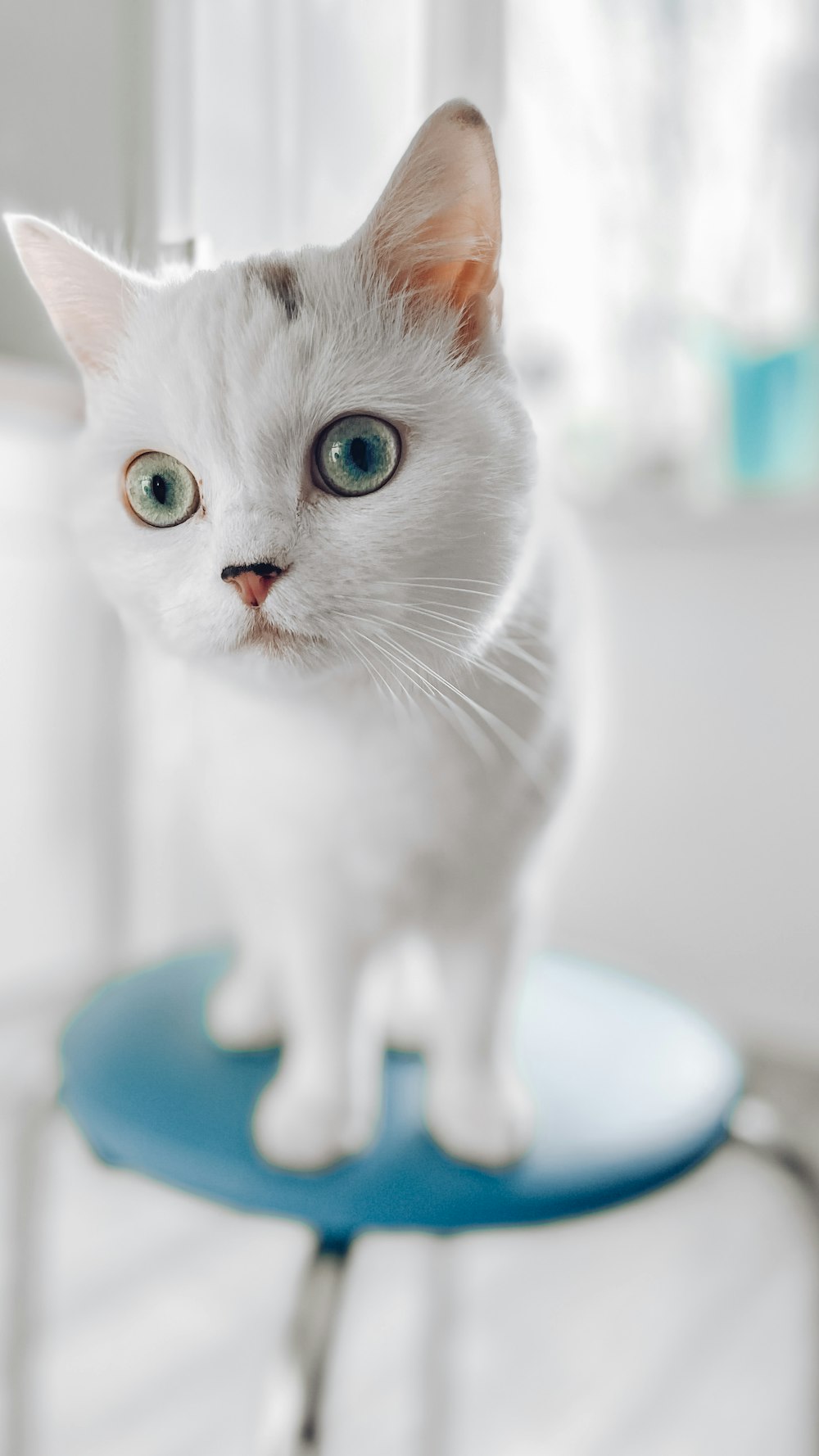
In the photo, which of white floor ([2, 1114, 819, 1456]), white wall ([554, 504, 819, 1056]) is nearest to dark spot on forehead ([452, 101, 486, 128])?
white floor ([2, 1114, 819, 1456])

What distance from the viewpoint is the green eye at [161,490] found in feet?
1.26

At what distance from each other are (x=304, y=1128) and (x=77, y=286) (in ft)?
1.37

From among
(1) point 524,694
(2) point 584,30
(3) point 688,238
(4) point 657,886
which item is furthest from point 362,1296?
(3) point 688,238

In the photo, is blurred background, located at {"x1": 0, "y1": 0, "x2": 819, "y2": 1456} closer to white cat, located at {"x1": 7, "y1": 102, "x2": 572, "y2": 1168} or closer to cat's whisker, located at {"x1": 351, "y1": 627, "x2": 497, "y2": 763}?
white cat, located at {"x1": 7, "y1": 102, "x2": 572, "y2": 1168}

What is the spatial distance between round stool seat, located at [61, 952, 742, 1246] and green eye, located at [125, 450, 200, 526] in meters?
0.33

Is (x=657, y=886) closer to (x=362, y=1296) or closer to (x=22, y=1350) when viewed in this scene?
(x=362, y=1296)

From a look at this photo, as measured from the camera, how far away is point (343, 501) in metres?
0.38

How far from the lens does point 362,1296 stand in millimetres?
1154

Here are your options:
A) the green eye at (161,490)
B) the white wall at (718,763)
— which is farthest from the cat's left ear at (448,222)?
the white wall at (718,763)

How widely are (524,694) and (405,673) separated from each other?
0.10m

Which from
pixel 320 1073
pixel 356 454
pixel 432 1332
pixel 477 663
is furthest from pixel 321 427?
pixel 432 1332

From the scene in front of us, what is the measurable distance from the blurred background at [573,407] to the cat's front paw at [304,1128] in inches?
9.9

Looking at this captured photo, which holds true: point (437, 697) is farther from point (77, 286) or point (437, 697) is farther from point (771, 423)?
point (771, 423)

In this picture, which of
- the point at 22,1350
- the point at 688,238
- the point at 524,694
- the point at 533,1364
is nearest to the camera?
the point at 524,694
